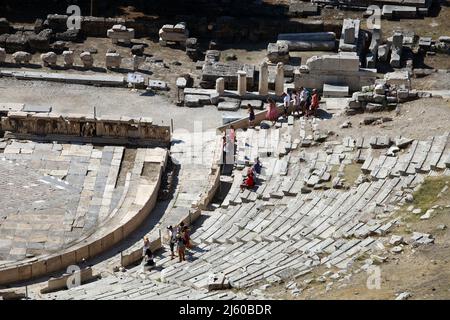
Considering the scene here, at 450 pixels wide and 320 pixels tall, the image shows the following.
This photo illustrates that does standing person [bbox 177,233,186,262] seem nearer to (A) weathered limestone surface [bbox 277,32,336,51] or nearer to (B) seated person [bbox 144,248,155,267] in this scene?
(B) seated person [bbox 144,248,155,267]

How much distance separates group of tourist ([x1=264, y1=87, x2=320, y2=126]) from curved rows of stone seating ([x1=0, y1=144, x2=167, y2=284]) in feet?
17.8

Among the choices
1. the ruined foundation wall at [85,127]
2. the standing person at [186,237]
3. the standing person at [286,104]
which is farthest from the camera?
the standing person at [286,104]

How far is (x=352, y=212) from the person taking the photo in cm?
4766

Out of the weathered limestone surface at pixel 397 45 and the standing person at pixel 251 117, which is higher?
the weathered limestone surface at pixel 397 45

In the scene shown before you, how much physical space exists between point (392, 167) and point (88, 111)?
13640mm

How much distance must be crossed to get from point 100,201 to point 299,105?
1085 cm

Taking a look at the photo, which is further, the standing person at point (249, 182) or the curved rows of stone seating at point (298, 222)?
the standing person at point (249, 182)

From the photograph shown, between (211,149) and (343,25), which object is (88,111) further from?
(343,25)

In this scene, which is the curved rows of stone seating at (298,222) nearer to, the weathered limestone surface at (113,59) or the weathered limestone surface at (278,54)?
the weathered limestone surface at (278,54)

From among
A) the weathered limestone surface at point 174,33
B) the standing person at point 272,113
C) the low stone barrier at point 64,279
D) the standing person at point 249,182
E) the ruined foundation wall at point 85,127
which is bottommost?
the low stone barrier at point 64,279

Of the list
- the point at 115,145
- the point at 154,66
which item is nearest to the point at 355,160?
the point at 115,145

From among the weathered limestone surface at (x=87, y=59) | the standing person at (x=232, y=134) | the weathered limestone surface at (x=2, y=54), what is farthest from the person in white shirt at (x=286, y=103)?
the weathered limestone surface at (x=2, y=54)

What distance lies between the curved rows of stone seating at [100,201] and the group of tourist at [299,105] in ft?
17.8

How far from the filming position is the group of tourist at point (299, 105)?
57.1 meters
